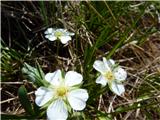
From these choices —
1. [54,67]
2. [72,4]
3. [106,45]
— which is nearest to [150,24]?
[106,45]

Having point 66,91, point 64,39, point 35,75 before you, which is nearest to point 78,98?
point 66,91

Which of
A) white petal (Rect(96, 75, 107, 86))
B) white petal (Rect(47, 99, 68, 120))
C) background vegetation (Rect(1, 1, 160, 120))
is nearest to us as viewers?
white petal (Rect(47, 99, 68, 120))

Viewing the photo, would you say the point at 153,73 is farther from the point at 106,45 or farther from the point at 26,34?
the point at 26,34

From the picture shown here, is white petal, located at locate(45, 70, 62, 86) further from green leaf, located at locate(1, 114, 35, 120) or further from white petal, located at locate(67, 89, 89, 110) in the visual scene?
green leaf, located at locate(1, 114, 35, 120)

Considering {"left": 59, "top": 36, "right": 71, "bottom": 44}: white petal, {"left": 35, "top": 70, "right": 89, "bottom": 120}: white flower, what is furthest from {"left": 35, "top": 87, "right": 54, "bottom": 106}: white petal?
{"left": 59, "top": 36, "right": 71, "bottom": 44}: white petal

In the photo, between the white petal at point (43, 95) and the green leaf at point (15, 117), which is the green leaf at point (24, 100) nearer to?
the green leaf at point (15, 117)

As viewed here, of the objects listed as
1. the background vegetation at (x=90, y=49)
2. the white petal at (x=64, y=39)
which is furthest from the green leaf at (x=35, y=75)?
the white petal at (x=64, y=39)

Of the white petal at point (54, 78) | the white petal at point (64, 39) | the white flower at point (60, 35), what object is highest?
the white flower at point (60, 35)
